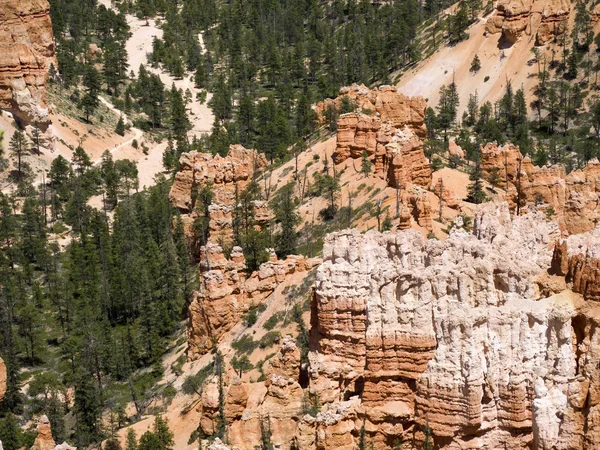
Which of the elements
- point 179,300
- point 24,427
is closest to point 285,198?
point 179,300

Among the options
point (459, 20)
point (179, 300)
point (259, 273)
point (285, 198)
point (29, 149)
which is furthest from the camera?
point (459, 20)

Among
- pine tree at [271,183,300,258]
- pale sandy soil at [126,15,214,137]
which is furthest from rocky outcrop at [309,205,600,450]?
pale sandy soil at [126,15,214,137]

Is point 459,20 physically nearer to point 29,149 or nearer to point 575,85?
point 575,85

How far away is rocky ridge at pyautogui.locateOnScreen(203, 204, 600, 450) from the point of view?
41.8 m

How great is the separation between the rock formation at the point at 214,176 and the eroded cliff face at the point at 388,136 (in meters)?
12.5

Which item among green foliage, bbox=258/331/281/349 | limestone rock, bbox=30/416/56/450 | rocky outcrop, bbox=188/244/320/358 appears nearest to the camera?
limestone rock, bbox=30/416/56/450

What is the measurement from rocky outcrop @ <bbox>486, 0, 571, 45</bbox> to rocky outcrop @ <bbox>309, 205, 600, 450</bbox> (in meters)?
106

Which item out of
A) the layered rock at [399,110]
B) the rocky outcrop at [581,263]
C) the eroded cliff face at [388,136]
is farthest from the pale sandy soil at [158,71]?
the rocky outcrop at [581,263]

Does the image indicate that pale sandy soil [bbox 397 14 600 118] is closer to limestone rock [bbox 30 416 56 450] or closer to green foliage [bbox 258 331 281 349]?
green foliage [bbox 258 331 281 349]

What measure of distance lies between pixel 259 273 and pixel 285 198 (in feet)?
83.6

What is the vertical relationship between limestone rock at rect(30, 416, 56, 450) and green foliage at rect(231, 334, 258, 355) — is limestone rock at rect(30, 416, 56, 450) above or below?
below

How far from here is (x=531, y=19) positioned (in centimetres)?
15550

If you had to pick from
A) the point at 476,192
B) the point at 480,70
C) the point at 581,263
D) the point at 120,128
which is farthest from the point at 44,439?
the point at 480,70

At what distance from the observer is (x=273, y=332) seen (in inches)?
2795
